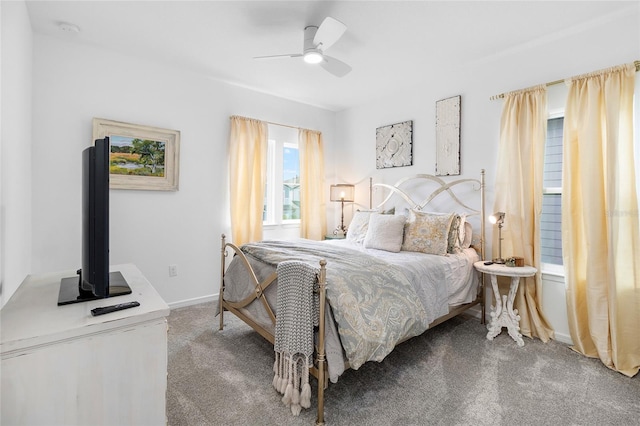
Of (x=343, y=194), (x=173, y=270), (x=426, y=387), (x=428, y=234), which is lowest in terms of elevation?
(x=426, y=387)

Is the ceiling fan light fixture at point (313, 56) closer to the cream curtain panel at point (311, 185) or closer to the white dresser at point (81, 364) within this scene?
the cream curtain panel at point (311, 185)

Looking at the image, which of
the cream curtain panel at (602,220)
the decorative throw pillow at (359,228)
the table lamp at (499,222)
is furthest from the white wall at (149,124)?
the cream curtain panel at (602,220)

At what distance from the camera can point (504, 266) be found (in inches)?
111

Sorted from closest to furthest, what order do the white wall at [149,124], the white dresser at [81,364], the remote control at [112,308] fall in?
the white dresser at [81,364]
the remote control at [112,308]
the white wall at [149,124]

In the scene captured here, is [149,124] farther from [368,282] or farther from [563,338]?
[563,338]

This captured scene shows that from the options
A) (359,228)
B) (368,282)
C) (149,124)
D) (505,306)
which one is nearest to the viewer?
(368,282)

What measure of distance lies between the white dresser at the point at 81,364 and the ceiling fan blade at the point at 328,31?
6.66 ft

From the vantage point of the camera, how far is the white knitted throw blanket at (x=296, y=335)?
1820 millimetres

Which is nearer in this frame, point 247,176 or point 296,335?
point 296,335

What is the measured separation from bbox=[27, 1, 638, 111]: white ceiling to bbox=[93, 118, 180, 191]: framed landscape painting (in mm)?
773

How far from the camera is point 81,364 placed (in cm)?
101

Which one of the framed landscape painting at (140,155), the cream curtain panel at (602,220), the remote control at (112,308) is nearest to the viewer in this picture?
the remote control at (112,308)

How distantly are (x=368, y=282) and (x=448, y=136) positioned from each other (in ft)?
7.75

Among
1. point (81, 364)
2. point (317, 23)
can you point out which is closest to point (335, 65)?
point (317, 23)
